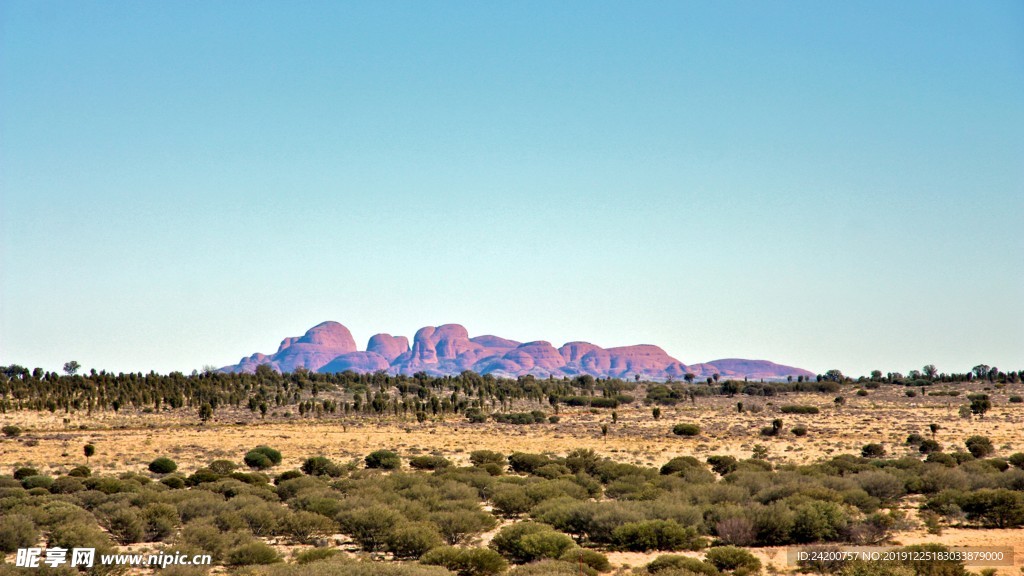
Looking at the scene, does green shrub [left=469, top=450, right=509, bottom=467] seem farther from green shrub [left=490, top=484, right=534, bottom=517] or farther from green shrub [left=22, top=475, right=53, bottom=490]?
green shrub [left=22, top=475, right=53, bottom=490]

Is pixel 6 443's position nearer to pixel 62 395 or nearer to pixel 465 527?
pixel 62 395

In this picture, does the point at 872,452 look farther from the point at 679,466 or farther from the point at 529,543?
the point at 529,543

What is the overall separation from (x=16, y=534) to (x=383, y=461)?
24.3 metres

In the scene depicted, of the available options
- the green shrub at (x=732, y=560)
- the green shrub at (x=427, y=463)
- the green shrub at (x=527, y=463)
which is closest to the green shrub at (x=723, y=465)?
the green shrub at (x=527, y=463)

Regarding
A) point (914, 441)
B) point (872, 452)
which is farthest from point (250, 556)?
point (914, 441)

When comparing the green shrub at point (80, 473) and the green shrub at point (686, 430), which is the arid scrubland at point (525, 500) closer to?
the green shrub at point (80, 473)

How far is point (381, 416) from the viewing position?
89.4 metres

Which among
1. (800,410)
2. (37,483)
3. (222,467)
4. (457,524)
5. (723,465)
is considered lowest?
(222,467)

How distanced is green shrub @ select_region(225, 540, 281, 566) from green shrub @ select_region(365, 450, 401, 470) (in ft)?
76.5

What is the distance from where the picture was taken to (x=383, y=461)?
139 ft

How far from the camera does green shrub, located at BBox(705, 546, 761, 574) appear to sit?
58.1ft

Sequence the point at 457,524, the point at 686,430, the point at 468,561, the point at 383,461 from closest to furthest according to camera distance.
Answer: the point at 468,561 < the point at 457,524 < the point at 383,461 < the point at 686,430

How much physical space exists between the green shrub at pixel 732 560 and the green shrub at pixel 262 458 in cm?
3045

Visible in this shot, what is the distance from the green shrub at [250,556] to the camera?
17734 mm
